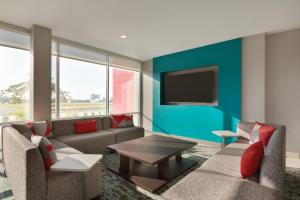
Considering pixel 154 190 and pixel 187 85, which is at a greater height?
pixel 187 85

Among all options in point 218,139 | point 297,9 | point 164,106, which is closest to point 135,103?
point 164,106

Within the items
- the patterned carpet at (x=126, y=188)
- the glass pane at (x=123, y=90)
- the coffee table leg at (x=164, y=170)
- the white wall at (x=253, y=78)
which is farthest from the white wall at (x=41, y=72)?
the white wall at (x=253, y=78)

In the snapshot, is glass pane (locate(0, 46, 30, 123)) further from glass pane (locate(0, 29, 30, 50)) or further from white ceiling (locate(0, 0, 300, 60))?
white ceiling (locate(0, 0, 300, 60))

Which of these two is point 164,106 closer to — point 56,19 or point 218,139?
point 218,139

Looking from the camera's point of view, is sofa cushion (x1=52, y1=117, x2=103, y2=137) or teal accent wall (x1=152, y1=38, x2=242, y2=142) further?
teal accent wall (x1=152, y1=38, x2=242, y2=142)

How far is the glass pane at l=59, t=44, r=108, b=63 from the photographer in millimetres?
3922

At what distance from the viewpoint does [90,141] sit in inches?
125

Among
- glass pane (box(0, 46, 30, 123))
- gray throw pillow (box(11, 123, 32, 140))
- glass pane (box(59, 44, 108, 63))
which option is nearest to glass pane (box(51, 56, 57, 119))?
glass pane (box(59, 44, 108, 63))

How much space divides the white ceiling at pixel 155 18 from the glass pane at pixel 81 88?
0.77 meters

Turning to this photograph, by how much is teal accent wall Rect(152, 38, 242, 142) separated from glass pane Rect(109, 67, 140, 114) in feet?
2.86

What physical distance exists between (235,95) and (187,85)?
136 cm

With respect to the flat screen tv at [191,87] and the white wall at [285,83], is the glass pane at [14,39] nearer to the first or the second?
the flat screen tv at [191,87]

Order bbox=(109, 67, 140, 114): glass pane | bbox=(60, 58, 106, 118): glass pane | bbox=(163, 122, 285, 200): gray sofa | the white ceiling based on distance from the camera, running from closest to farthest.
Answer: bbox=(163, 122, 285, 200): gray sofa, the white ceiling, bbox=(60, 58, 106, 118): glass pane, bbox=(109, 67, 140, 114): glass pane

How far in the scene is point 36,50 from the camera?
3.23 m
